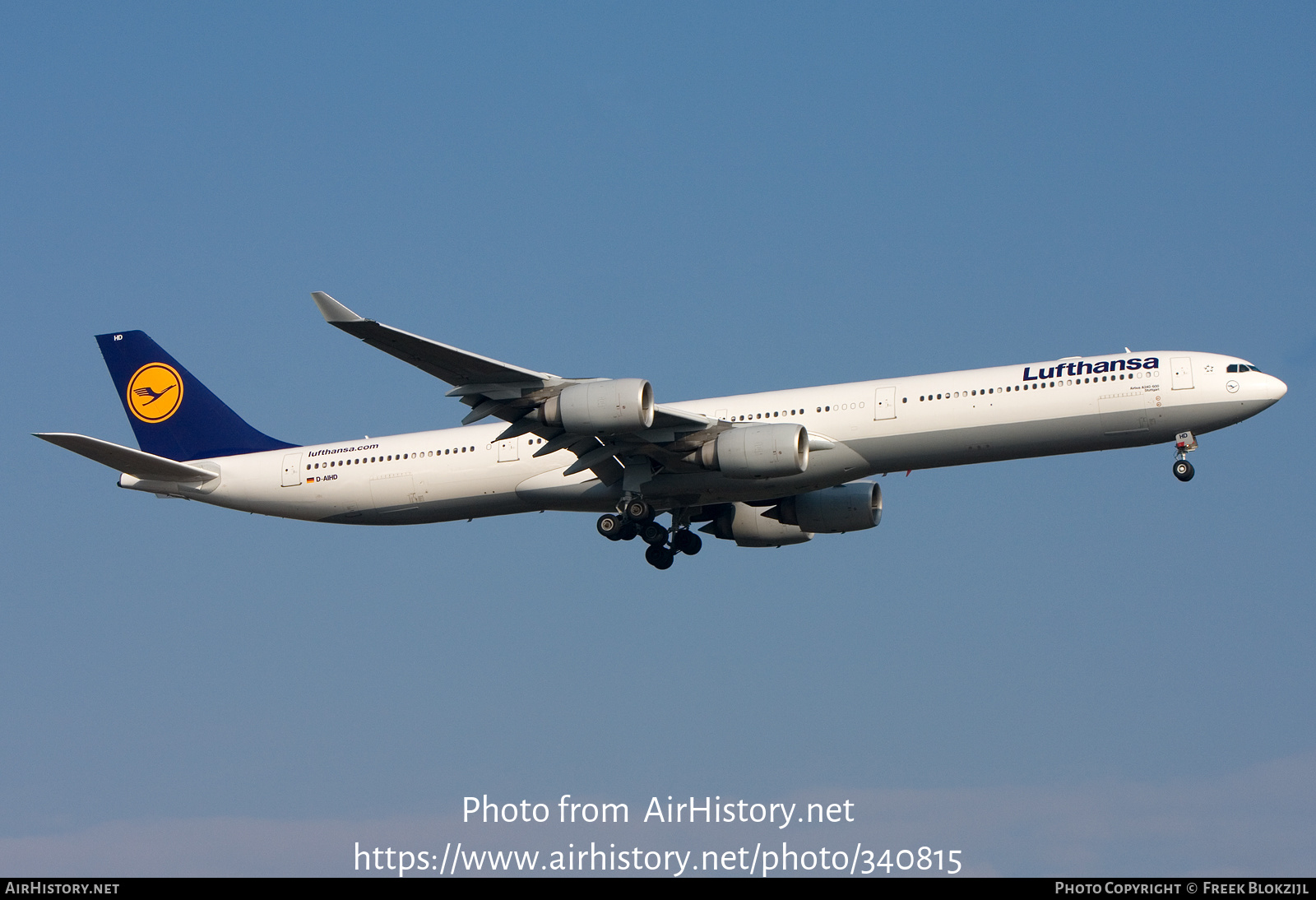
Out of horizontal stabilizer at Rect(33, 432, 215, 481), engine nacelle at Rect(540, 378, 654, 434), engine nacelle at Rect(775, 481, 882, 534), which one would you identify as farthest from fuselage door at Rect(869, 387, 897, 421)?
horizontal stabilizer at Rect(33, 432, 215, 481)

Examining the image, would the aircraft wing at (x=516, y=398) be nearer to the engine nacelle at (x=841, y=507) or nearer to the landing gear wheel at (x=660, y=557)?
the landing gear wheel at (x=660, y=557)

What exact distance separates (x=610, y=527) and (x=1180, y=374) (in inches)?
604

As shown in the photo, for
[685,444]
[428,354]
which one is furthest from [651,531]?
[428,354]

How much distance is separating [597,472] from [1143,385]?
14.4m

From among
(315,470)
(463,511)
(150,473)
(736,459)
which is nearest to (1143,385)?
(736,459)

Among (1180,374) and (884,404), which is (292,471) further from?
(1180,374)

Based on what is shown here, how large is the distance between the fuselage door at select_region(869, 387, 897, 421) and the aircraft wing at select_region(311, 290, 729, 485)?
13.0ft

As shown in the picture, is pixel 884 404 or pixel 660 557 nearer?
pixel 884 404

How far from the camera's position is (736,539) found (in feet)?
152

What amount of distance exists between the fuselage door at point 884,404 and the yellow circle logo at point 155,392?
71.2ft

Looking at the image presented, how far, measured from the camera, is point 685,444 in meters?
39.8

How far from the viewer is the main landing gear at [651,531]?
4141cm

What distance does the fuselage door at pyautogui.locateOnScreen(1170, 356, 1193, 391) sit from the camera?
38312mm

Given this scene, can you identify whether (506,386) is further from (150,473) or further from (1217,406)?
(1217,406)
